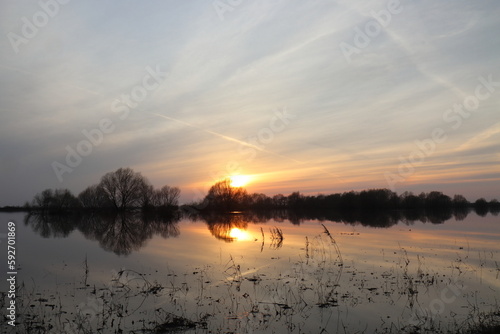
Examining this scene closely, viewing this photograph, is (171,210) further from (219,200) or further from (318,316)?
(318,316)

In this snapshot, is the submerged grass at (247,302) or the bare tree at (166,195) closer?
the submerged grass at (247,302)

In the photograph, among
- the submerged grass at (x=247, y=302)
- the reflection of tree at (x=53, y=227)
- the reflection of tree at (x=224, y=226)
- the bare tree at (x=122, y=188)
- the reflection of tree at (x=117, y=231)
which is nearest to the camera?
the submerged grass at (x=247, y=302)

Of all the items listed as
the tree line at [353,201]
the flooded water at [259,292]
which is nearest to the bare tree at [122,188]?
the tree line at [353,201]

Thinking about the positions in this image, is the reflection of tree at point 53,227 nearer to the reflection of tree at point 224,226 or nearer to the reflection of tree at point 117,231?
the reflection of tree at point 117,231

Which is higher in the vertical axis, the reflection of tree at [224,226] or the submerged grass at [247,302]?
the submerged grass at [247,302]

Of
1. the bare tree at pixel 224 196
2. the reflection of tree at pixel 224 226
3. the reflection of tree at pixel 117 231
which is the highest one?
the bare tree at pixel 224 196

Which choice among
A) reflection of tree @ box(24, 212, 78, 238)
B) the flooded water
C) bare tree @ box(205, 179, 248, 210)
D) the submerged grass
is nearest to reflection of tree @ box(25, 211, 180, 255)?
reflection of tree @ box(24, 212, 78, 238)

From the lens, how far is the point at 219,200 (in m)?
125

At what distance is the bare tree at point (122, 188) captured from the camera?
106 m

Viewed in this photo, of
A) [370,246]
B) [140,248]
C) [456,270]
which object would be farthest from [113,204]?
[456,270]

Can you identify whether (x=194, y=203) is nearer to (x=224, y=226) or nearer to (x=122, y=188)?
(x=122, y=188)

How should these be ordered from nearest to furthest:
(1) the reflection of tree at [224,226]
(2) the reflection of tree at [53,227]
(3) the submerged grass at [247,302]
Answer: (3) the submerged grass at [247,302] < (1) the reflection of tree at [224,226] < (2) the reflection of tree at [53,227]

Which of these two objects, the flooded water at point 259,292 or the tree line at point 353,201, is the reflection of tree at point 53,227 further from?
the tree line at point 353,201

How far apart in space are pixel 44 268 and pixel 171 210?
79.3 metres
